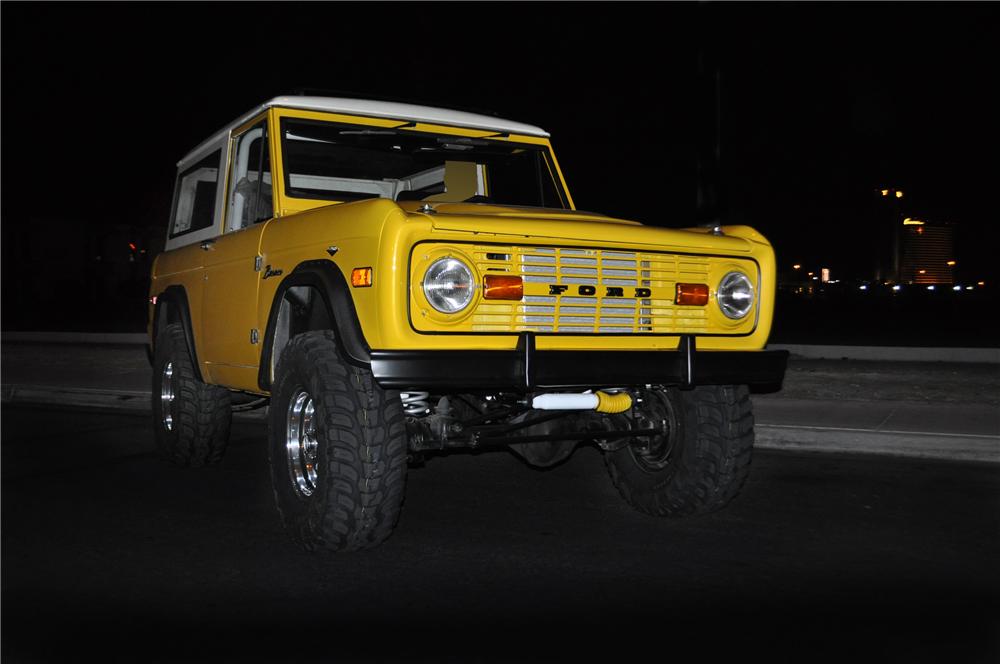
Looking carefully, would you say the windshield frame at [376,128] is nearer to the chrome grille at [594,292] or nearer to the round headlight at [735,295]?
the chrome grille at [594,292]

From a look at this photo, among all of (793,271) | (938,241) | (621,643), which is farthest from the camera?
(793,271)

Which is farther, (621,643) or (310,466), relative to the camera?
(310,466)

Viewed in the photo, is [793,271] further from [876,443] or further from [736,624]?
[736,624]

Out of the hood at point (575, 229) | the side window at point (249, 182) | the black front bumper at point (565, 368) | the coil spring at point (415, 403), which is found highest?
the side window at point (249, 182)

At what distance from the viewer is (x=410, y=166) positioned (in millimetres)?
7027

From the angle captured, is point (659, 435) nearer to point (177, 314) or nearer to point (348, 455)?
point (348, 455)

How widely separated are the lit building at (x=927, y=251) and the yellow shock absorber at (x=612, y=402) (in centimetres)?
5301

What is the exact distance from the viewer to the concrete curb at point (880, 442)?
8242 millimetres

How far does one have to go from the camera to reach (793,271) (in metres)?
64.8

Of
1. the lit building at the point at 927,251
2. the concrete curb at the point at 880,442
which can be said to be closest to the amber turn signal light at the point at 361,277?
the concrete curb at the point at 880,442

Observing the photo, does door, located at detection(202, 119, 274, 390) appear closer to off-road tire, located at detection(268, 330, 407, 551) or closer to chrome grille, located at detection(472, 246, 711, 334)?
off-road tire, located at detection(268, 330, 407, 551)

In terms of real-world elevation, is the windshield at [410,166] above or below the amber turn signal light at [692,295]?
above

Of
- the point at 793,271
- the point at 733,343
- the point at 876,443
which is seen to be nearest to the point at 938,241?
the point at 793,271

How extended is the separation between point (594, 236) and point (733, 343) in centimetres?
101
